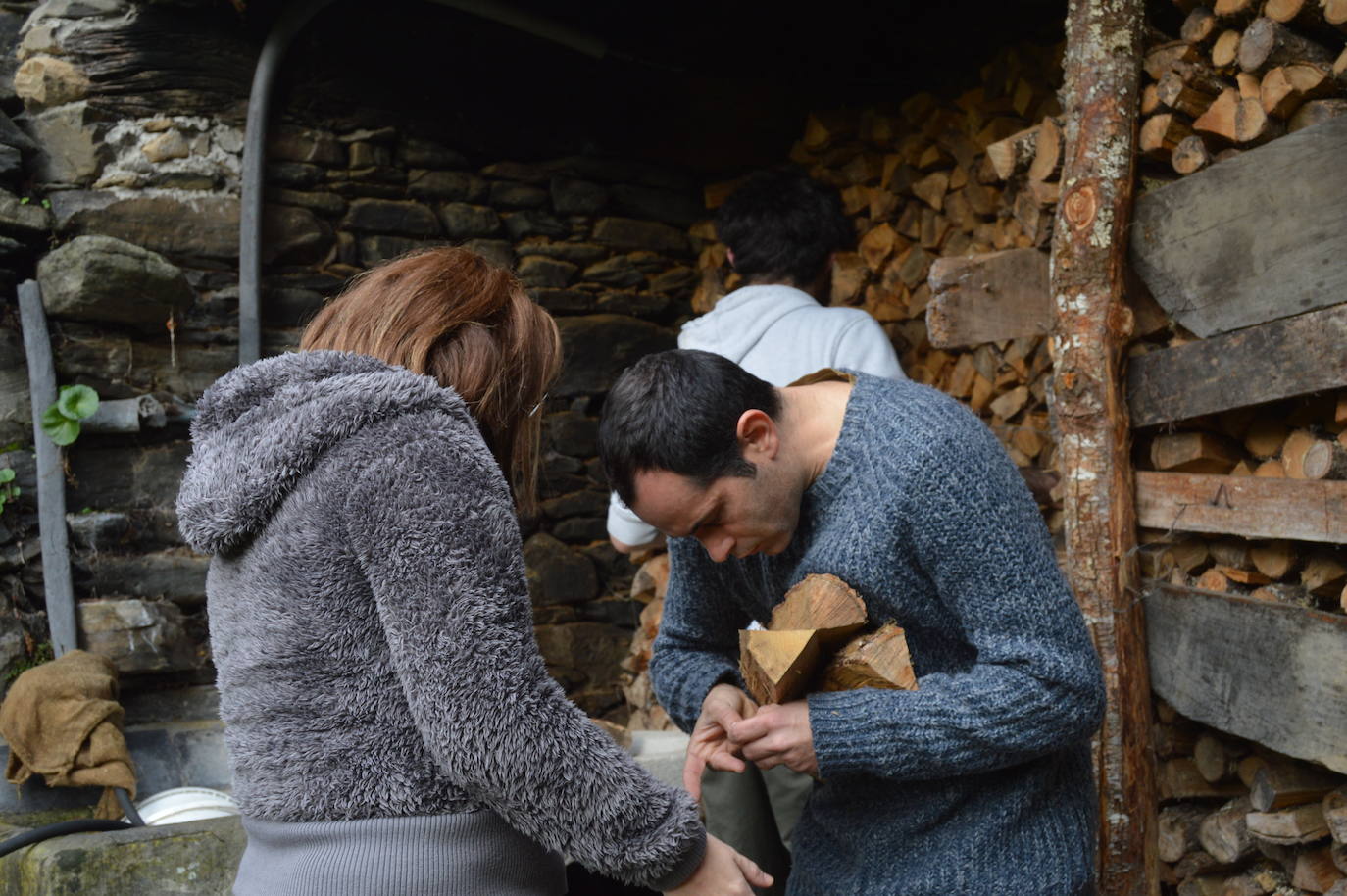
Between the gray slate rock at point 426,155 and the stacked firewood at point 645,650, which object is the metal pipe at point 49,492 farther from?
the stacked firewood at point 645,650

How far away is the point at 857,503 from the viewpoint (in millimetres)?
1567

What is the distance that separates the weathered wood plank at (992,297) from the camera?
311 centimetres

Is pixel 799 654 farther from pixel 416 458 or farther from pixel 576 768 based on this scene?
pixel 416 458

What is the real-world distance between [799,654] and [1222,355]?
58.3 inches

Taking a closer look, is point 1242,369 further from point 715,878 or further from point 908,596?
point 715,878

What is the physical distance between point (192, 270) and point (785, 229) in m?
2.32

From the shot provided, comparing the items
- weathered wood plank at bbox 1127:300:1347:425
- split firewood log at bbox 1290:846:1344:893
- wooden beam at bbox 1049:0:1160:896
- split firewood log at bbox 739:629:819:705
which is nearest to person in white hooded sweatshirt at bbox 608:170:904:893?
wooden beam at bbox 1049:0:1160:896

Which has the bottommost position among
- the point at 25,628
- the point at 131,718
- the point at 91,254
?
the point at 131,718

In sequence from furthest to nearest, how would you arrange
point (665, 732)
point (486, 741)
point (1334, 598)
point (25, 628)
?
point (665, 732), point (25, 628), point (1334, 598), point (486, 741)

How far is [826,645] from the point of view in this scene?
→ 5.04 ft

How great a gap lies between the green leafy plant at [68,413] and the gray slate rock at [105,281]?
0.27 metres

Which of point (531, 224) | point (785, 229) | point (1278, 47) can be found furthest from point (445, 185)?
point (1278, 47)

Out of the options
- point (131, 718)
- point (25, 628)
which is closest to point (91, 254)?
point (25, 628)

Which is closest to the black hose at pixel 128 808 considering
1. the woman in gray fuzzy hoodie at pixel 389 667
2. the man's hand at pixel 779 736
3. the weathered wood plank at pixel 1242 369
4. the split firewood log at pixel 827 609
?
the woman in gray fuzzy hoodie at pixel 389 667
